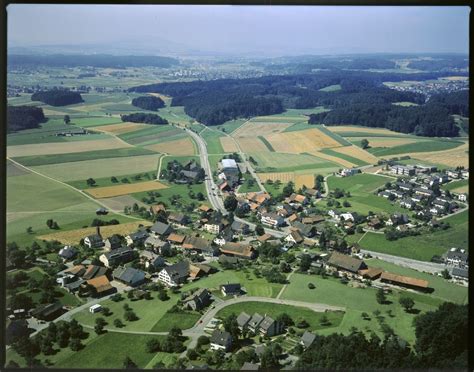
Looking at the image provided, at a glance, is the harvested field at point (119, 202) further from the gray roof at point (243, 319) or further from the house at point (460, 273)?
the house at point (460, 273)

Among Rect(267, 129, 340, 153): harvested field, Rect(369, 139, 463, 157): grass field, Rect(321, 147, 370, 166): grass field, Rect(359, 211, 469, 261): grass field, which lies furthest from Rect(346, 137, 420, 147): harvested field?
Rect(359, 211, 469, 261): grass field

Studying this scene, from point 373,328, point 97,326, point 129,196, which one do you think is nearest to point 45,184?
point 129,196

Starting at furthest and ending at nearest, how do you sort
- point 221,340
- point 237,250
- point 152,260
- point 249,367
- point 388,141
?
point 388,141 < point 237,250 < point 152,260 < point 221,340 < point 249,367

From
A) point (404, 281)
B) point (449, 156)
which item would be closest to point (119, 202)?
point (404, 281)

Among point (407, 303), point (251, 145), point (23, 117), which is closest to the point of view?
point (23, 117)

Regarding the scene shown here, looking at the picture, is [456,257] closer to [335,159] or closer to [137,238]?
[335,159]

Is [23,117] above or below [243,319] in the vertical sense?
above

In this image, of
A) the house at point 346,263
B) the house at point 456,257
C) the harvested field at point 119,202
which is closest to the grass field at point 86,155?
the harvested field at point 119,202
